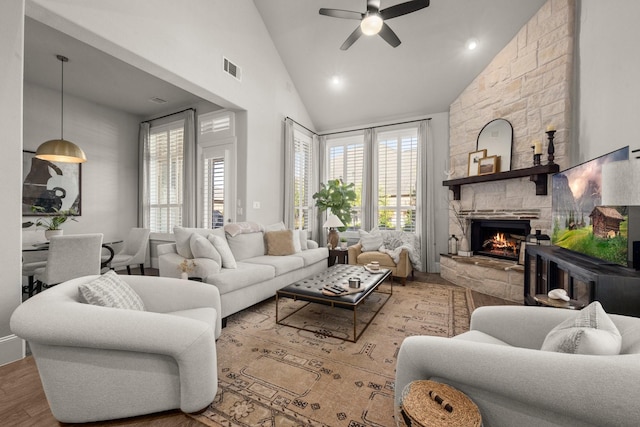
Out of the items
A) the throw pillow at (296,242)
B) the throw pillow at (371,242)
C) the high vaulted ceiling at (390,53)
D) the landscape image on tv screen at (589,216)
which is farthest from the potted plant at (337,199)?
the landscape image on tv screen at (589,216)

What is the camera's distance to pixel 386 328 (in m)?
2.66

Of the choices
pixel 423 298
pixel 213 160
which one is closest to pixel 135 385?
pixel 423 298

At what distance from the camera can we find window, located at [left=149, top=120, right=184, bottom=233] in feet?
17.4

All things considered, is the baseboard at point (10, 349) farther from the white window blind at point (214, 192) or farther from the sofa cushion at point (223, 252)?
the white window blind at point (214, 192)

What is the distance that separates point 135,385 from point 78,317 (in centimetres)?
44

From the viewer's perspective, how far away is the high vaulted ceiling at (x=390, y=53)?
3855 millimetres

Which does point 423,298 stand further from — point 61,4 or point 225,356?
point 61,4

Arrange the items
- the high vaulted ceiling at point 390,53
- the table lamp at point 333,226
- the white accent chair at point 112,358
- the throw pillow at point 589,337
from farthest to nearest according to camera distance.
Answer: the table lamp at point 333,226 < the high vaulted ceiling at point 390,53 < the white accent chair at point 112,358 < the throw pillow at point 589,337

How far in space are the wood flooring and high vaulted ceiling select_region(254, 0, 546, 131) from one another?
504cm

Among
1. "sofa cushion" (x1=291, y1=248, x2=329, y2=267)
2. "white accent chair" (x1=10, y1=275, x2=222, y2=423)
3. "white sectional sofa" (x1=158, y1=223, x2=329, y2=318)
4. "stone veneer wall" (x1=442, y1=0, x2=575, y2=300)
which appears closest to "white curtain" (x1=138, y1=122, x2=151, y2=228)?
"white sectional sofa" (x1=158, y1=223, x2=329, y2=318)

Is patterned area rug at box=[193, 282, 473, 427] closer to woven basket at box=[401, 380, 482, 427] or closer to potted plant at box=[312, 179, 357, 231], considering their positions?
woven basket at box=[401, 380, 482, 427]

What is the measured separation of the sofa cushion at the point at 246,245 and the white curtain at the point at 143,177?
3.14 metres

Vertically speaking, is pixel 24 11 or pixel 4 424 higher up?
pixel 24 11

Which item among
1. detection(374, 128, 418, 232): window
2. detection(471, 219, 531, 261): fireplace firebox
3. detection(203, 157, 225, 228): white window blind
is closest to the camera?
detection(471, 219, 531, 261): fireplace firebox
